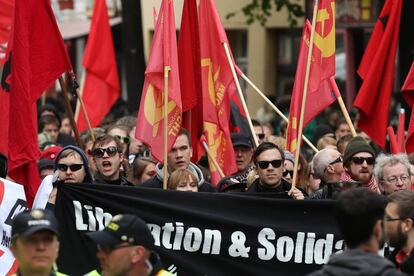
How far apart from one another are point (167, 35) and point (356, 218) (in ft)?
16.5

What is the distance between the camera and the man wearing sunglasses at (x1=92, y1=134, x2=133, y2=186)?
439 inches

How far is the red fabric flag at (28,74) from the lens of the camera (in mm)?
10852

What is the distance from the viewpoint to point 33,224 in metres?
6.86

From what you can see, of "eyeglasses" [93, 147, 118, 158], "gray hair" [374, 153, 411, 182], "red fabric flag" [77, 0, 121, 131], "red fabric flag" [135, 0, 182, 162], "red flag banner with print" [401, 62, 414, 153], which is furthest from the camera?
"red fabric flag" [77, 0, 121, 131]

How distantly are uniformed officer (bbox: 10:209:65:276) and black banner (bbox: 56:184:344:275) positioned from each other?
8.98 ft

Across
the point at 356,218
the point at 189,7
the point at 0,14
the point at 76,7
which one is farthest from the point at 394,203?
the point at 76,7

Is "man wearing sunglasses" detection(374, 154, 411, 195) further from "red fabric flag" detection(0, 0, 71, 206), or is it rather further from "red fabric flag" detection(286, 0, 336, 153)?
"red fabric flag" detection(0, 0, 71, 206)

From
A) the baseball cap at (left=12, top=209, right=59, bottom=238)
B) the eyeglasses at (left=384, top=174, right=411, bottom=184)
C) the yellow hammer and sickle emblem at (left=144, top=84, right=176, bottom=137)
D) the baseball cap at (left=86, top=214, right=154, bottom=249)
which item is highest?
the baseball cap at (left=12, top=209, right=59, bottom=238)

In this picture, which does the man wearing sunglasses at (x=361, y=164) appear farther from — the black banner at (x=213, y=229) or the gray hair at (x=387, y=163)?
the black banner at (x=213, y=229)

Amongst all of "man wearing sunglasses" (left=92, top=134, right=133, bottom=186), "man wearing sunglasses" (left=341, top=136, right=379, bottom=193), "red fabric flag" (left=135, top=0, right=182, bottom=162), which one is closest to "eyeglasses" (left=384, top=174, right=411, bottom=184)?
"man wearing sunglasses" (left=341, top=136, right=379, bottom=193)

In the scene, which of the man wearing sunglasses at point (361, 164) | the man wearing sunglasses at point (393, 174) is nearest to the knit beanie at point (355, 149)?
the man wearing sunglasses at point (361, 164)

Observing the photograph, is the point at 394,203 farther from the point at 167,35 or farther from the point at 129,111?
the point at 129,111

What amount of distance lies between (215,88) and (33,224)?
18.2 feet

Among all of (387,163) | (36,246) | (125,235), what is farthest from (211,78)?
(36,246)
